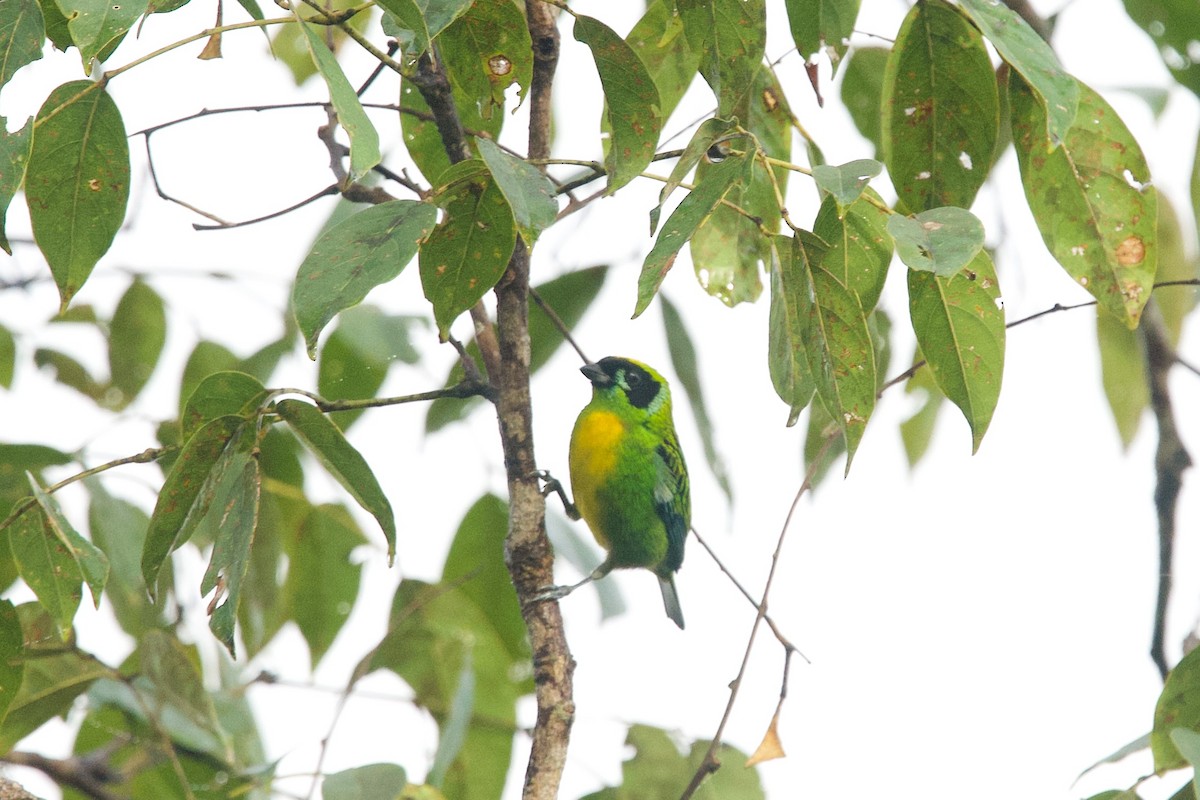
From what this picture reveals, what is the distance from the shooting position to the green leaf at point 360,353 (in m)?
2.56

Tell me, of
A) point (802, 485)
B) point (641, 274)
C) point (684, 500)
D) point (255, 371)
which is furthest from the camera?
point (684, 500)

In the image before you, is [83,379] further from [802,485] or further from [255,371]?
[802,485]

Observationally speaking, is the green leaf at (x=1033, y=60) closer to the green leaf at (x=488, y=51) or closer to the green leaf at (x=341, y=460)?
the green leaf at (x=488, y=51)

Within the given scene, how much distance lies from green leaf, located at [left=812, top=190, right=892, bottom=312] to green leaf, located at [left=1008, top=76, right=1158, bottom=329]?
0.22 metres

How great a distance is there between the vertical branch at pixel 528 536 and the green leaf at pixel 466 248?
94 mm

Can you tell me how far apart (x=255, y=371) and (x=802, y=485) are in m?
1.46

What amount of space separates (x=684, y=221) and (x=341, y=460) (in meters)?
0.60

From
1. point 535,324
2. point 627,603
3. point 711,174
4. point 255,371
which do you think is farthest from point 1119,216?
point 255,371

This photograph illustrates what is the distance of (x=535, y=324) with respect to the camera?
261cm

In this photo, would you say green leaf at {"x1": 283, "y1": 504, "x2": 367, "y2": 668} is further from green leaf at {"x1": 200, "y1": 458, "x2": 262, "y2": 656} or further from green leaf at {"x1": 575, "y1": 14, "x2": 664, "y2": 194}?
green leaf at {"x1": 575, "y1": 14, "x2": 664, "y2": 194}

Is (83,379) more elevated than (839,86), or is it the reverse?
(83,379)

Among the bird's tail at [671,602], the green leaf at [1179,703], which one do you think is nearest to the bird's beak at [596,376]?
the bird's tail at [671,602]

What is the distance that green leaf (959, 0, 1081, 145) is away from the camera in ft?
4.64

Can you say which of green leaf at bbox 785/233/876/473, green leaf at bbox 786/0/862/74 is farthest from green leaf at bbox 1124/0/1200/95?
green leaf at bbox 785/233/876/473
